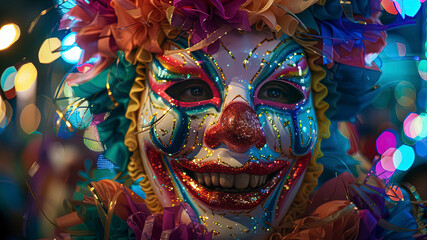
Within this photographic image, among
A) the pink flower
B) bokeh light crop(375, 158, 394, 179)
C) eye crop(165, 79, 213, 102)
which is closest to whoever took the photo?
the pink flower

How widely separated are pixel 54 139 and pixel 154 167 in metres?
0.28

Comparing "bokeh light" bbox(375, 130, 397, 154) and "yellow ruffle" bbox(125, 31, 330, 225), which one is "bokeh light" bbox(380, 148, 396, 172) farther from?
"yellow ruffle" bbox(125, 31, 330, 225)

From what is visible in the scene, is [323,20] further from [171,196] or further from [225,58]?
[171,196]

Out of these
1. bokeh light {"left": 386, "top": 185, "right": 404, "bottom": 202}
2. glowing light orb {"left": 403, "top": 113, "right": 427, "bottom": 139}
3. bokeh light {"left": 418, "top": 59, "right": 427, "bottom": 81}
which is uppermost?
bokeh light {"left": 418, "top": 59, "right": 427, "bottom": 81}

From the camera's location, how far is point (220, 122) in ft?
4.00

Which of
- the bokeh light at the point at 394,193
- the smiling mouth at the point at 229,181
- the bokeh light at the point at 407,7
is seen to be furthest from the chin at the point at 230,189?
the bokeh light at the point at 407,7

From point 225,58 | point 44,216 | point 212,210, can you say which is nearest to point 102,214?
point 44,216

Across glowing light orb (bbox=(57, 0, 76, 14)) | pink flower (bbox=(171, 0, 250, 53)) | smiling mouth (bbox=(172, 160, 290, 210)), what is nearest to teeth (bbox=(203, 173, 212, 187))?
smiling mouth (bbox=(172, 160, 290, 210))

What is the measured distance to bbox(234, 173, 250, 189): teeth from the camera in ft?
4.15

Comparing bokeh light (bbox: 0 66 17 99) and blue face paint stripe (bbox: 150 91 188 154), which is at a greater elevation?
bokeh light (bbox: 0 66 17 99)

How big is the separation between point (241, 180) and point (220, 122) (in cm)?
17

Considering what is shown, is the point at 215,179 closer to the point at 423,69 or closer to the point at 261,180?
the point at 261,180

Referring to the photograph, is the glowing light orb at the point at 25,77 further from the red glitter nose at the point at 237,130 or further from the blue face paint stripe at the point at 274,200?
the blue face paint stripe at the point at 274,200

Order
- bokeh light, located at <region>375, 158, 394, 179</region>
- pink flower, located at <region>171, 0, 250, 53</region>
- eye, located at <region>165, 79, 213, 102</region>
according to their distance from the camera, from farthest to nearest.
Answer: bokeh light, located at <region>375, 158, 394, 179</region>
eye, located at <region>165, 79, 213, 102</region>
pink flower, located at <region>171, 0, 250, 53</region>
